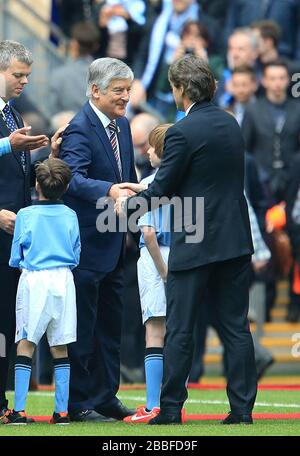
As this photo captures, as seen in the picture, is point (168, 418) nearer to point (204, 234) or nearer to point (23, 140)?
point (204, 234)

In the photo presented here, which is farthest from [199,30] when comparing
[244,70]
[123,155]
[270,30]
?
[123,155]

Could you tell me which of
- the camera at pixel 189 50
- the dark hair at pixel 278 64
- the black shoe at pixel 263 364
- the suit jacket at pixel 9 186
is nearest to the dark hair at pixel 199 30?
the camera at pixel 189 50

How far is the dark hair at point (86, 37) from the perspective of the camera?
1714cm

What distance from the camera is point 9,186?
9.66m

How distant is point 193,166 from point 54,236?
1.01 m

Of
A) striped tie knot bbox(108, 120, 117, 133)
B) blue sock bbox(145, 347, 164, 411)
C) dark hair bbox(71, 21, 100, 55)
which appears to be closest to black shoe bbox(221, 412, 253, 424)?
blue sock bbox(145, 347, 164, 411)

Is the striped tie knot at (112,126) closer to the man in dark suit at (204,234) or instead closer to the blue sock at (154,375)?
the man in dark suit at (204,234)

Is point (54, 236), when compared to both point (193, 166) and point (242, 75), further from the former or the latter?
point (242, 75)

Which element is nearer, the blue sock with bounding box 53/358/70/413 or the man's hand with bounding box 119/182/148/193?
the blue sock with bounding box 53/358/70/413

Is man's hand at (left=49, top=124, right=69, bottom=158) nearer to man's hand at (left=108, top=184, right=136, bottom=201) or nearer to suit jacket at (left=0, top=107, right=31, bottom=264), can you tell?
suit jacket at (left=0, top=107, right=31, bottom=264)

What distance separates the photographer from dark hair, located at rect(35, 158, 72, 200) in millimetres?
9383

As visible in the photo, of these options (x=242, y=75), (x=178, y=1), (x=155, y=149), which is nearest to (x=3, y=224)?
(x=155, y=149)

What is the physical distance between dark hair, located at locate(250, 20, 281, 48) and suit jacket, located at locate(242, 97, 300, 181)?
51.7 inches

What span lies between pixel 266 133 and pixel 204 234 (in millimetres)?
7208
